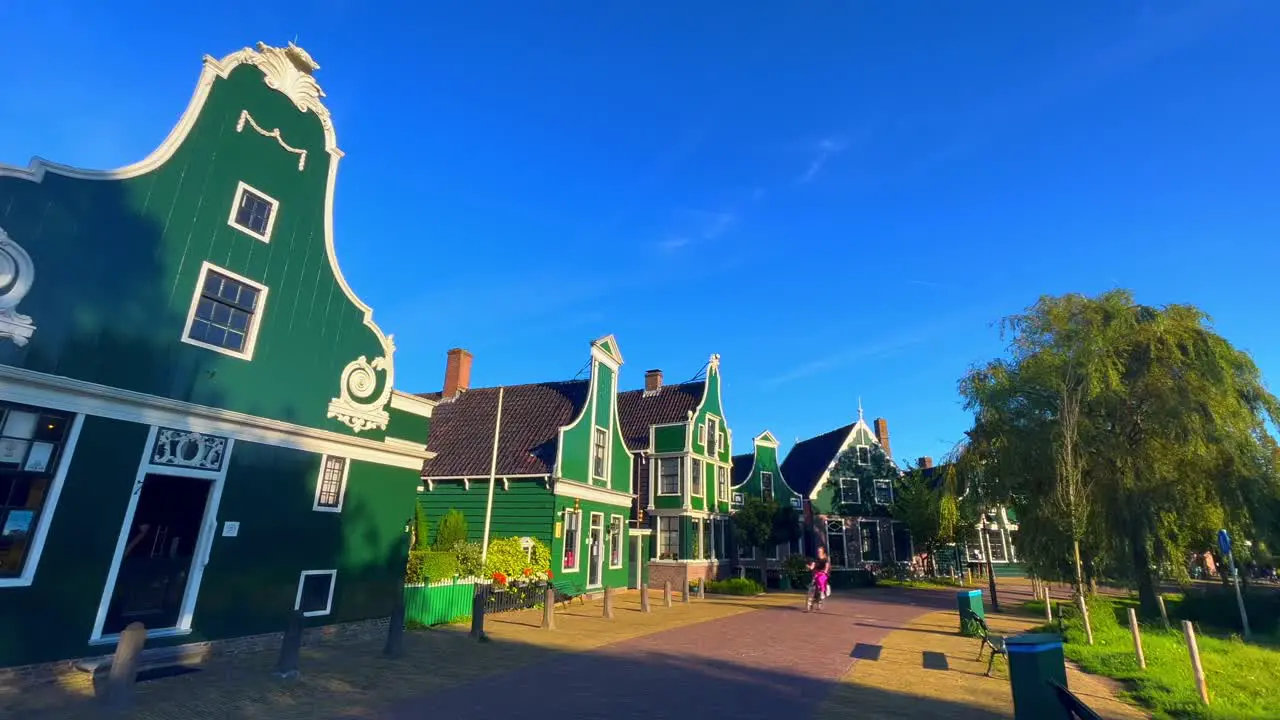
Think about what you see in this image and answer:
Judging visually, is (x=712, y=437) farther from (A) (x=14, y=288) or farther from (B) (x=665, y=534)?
(A) (x=14, y=288)

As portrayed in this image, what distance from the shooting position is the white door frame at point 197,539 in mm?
10280

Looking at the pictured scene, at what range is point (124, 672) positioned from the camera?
8.05 m

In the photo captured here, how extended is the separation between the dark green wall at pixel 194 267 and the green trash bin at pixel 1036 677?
43.8 feet

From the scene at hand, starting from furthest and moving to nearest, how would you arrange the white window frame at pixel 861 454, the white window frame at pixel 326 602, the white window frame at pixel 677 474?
1. the white window frame at pixel 861 454
2. the white window frame at pixel 677 474
3. the white window frame at pixel 326 602

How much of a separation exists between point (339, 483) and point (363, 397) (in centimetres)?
202


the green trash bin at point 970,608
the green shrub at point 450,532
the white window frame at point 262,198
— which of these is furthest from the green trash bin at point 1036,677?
the green shrub at point 450,532

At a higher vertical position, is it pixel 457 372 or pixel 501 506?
pixel 457 372

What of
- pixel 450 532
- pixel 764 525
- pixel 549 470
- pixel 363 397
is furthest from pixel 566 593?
pixel 764 525

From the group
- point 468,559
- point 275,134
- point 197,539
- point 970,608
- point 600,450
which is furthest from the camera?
point 600,450

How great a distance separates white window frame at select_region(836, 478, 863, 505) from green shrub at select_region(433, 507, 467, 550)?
1043 inches

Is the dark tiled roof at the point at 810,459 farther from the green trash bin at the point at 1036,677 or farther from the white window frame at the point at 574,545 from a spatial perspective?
the green trash bin at the point at 1036,677

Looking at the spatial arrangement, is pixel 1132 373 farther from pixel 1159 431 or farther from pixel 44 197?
pixel 44 197

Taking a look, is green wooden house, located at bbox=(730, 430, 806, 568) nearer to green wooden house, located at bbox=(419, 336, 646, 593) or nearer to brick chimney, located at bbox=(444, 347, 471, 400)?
green wooden house, located at bbox=(419, 336, 646, 593)

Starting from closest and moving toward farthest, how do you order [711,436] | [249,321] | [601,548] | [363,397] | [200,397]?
[200,397] < [249,321] < [363,397] < [601,548] < [711,436]
